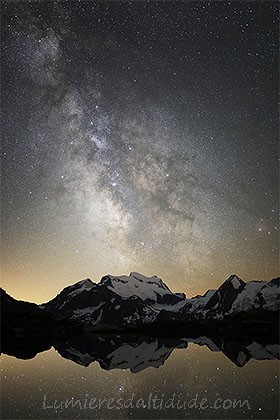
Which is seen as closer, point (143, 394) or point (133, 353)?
point (143, 394)

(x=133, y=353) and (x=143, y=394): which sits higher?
(x=133, y=353)

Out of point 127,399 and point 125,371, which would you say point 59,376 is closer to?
point 125,371

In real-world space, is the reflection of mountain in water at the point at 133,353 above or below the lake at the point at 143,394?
above

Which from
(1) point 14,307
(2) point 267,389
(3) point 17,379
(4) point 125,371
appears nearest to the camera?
(2) point 267,389

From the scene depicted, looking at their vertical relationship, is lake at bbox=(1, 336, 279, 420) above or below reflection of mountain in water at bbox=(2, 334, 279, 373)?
below

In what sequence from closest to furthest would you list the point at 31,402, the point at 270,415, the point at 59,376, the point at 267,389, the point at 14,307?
the point at 270,415
the point at 31,402
the point at 267,389
the point at 59,376
the point at 14,307

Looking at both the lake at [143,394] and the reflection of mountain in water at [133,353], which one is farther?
the reflection of mountain in water at [133,353]

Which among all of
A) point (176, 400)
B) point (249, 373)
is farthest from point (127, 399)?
point (249, 373)

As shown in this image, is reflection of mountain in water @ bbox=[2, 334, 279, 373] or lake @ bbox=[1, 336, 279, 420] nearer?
lake @ bbox=[1, 336, 279, 420]

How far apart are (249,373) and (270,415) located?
559 inches

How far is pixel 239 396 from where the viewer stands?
69.1ft

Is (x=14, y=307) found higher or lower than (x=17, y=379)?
higher

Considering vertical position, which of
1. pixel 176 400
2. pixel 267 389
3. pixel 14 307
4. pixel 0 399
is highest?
pixel 14 307

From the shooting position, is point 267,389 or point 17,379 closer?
point 267,389
